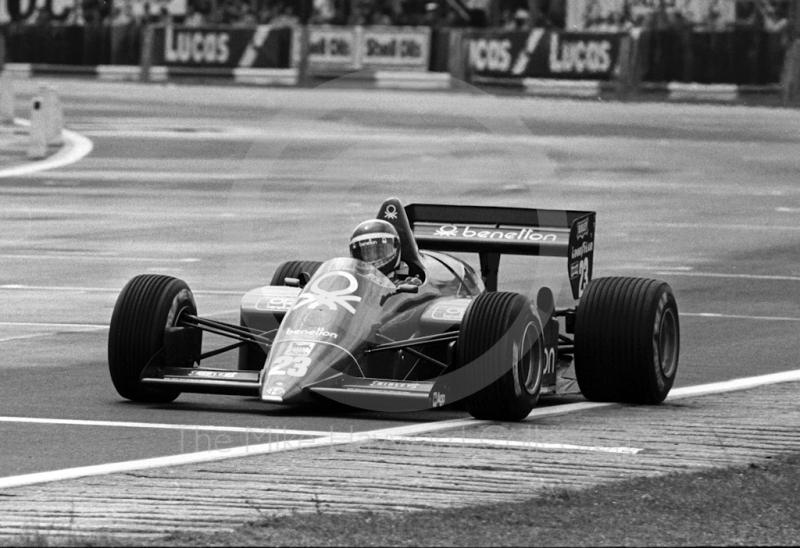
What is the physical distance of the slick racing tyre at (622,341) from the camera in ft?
34.8

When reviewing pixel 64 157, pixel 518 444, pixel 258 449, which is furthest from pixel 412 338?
pixel 64 157

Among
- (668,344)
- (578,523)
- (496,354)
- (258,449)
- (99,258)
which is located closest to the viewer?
(578,523)

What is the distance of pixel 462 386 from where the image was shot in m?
9.84

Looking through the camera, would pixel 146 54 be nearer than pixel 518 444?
No

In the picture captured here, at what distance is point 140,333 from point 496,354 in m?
2.15

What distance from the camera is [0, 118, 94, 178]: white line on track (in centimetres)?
2962

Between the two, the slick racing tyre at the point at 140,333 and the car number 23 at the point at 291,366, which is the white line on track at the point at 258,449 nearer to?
the car number 23 at the point at 291,366

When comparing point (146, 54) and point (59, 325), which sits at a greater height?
point (59, 325)

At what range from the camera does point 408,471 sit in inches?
329

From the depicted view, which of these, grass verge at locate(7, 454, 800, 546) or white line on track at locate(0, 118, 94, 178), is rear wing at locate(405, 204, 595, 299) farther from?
white line on track at locate(0, 118, 94, 178)

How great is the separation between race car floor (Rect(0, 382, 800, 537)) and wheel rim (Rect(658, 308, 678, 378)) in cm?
53

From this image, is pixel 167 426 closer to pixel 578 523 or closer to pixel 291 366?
pixel 291 366

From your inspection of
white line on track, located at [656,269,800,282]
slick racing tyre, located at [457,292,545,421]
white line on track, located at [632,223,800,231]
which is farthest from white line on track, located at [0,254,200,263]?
slick racing tyre, located at [457,292,545,421]

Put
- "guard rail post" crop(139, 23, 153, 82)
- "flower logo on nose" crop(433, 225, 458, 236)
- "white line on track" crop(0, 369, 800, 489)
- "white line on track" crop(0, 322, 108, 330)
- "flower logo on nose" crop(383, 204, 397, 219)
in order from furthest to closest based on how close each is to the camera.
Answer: "guard rail post" crop(139, 23, 153, 82) < "white line on track" crop(0, 322, 108, 330) < "flower logo on nose" crop(433, 225, 458, 236) < "flower logo on nose" crop(383, 204, 397, 219) < "white line on track" crop(0, 369, 800, 489)
